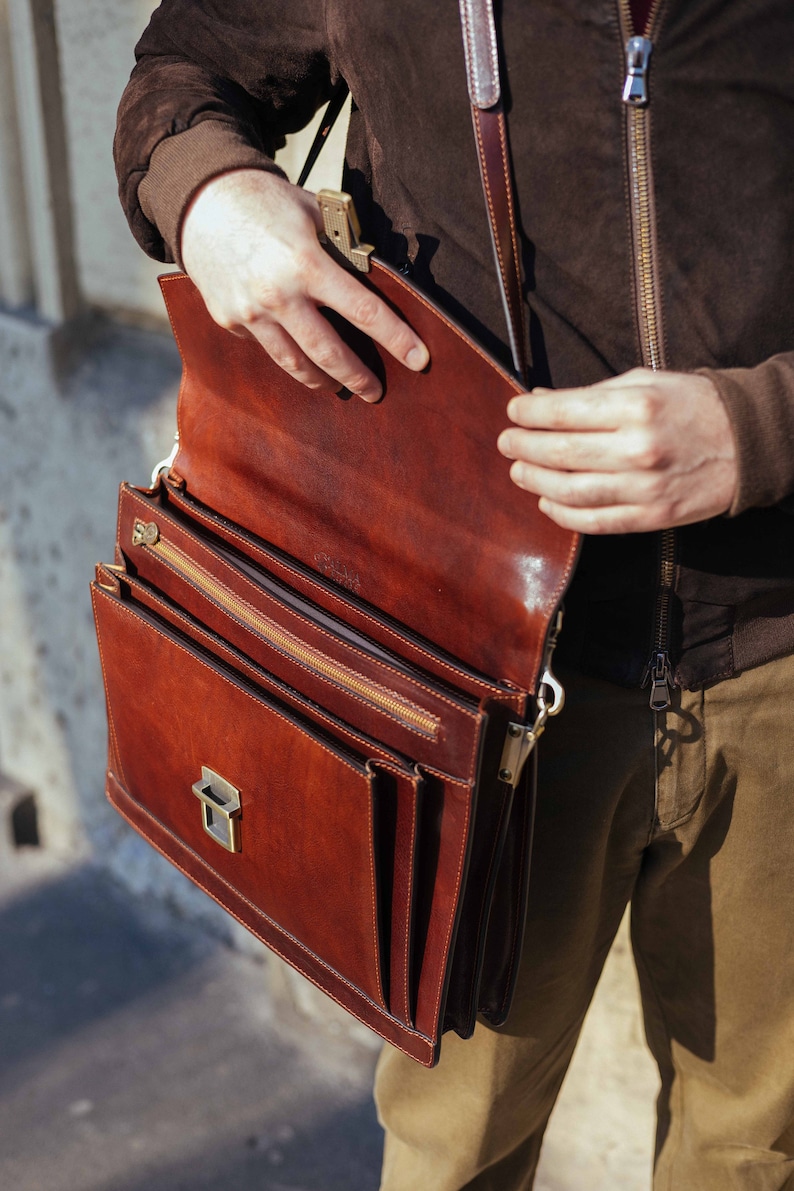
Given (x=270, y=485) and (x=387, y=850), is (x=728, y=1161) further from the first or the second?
(x=270, y=485)

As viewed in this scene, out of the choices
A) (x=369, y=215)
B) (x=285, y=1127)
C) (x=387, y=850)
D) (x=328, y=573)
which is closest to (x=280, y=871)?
(x=387, y=850)

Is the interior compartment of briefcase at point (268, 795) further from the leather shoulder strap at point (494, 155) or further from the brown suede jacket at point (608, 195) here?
the leather shoulder strap at point (494, 155)

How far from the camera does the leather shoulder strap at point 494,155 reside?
2.66 ft

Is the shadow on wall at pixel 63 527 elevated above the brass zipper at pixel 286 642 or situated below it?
below

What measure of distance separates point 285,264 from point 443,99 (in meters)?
0.18

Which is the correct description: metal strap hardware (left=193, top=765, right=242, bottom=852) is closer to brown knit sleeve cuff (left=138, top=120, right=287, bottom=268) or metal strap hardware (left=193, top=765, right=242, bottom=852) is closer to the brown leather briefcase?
the brown leather briefcase

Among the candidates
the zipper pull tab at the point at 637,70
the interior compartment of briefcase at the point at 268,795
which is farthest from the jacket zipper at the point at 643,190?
the interior compartment of briefcase at the point at 268,795

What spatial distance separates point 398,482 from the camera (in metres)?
0.92

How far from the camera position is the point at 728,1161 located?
126 centimetres

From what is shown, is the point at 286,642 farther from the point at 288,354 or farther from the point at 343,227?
the point at 343,227

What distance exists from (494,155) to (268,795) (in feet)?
1.87

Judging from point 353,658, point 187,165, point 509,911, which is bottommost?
point 509,911

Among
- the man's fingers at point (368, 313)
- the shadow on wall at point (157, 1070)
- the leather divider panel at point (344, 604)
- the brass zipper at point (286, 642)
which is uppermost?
the man's fingers at point (368, 313)

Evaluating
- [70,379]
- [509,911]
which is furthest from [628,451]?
[70,379]
